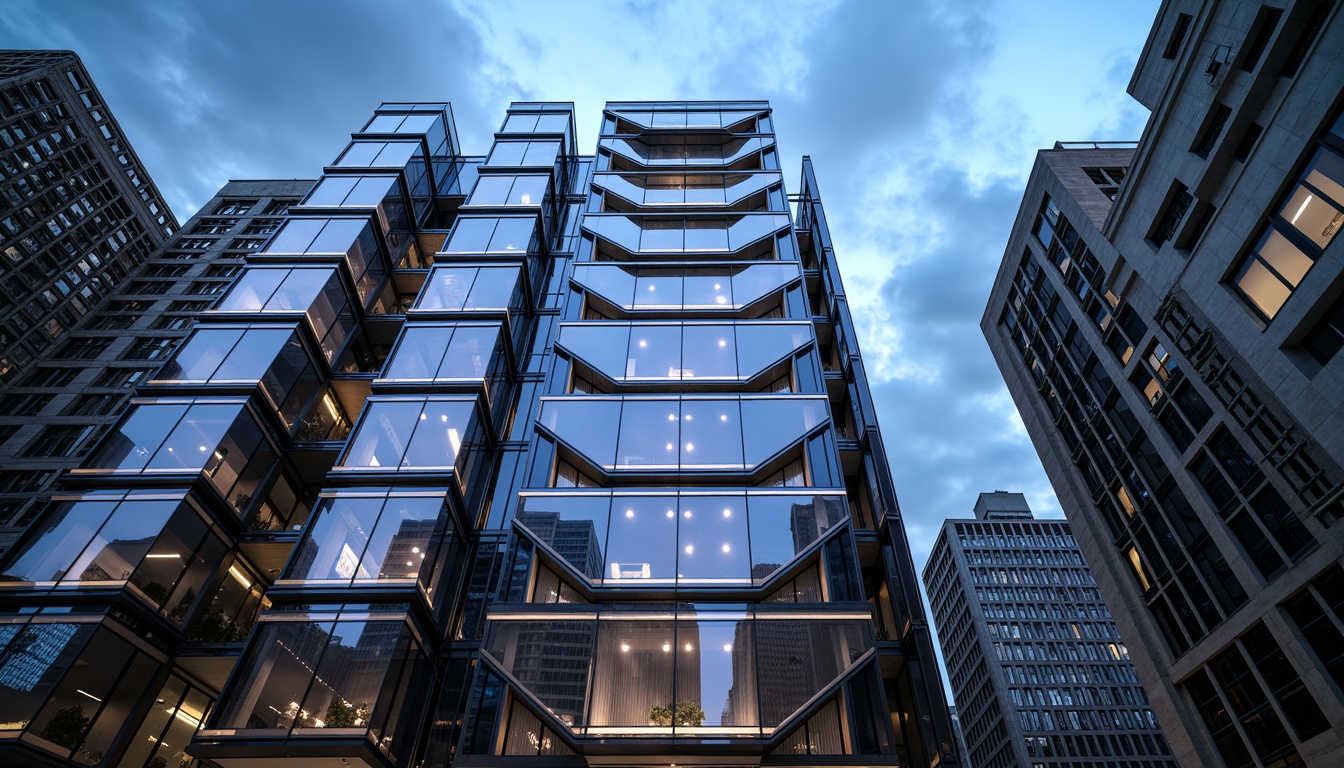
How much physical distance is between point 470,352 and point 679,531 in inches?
526

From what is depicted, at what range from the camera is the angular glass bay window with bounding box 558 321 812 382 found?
104 feet

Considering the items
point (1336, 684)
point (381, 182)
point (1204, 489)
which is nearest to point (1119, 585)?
point (1204, 489)

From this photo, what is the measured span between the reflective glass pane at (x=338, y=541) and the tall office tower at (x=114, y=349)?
83.8 ft

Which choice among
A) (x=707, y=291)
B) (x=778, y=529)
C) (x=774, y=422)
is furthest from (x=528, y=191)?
(x=778, y=529)

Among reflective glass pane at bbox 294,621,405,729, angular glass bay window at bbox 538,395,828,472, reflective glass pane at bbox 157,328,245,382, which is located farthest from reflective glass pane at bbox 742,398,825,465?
reflective glass pane at bbox 157,328,245,382

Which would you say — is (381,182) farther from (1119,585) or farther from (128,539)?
(1119,585)

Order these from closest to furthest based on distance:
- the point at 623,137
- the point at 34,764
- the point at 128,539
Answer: the point at 34,764
the point at 128,539
the point at 623,137

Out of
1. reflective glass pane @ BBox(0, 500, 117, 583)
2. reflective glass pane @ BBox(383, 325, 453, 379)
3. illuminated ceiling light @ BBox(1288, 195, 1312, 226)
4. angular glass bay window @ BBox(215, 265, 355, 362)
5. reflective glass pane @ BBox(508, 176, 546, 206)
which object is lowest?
reflective glass pane @ BBox(0, 500, 117, 583)

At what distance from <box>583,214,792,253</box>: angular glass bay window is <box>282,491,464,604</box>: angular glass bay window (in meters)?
20.4

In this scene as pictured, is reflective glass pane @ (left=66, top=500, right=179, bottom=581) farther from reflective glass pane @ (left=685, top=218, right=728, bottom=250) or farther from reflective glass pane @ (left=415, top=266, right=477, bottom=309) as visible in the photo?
reflective glass pane @ (left=685, top=218, right=728, bottom=250)

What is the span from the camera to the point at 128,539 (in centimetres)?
2206

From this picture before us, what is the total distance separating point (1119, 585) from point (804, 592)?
79.4 feet

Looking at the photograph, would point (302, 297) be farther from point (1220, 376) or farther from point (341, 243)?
point (1220, 376)

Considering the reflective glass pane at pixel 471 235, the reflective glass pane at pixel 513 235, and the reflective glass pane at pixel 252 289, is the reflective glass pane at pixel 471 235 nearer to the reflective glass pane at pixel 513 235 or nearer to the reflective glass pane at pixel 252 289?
the reflective glass pane at pixel 513 235
